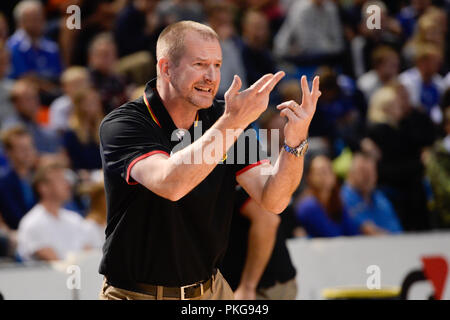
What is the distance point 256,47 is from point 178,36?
20.1 feet

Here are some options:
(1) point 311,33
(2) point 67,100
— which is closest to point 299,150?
(2) point 67,100

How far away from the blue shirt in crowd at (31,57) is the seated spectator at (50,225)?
7.31 ft

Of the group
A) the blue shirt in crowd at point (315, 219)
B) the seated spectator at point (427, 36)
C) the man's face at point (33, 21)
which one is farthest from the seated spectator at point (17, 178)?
the seated spectator at point (427, 36)

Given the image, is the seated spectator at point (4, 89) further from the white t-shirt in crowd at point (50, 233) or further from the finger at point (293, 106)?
the finger at point (293, 106)

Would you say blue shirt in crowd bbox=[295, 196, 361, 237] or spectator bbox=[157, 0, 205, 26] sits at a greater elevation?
spectator bbox=[157, 0, 205, 26]

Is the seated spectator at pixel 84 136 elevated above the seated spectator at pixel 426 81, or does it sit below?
below

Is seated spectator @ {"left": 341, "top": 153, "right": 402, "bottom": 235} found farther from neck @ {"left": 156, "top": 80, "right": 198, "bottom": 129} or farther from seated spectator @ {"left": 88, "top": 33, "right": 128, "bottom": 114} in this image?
neck @ {"left": 156, "top": 80, "right": 198, "bottom": 129}

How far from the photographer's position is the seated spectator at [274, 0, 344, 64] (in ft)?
31.8

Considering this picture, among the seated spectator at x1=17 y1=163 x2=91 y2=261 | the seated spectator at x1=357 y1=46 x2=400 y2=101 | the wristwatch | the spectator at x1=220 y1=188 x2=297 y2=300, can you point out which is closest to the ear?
the wristwatch

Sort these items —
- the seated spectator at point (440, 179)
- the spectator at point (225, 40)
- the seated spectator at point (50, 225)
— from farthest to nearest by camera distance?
the spectator at point (225, 40), the seated spectator at point (440, 179), the seated spectator at point (50, 225)

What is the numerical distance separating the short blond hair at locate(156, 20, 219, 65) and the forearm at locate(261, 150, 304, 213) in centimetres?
61

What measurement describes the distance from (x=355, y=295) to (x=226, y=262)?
1.75 metres

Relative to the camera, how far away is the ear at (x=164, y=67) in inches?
140

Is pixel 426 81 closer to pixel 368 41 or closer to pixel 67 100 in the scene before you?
pixel 368 41
